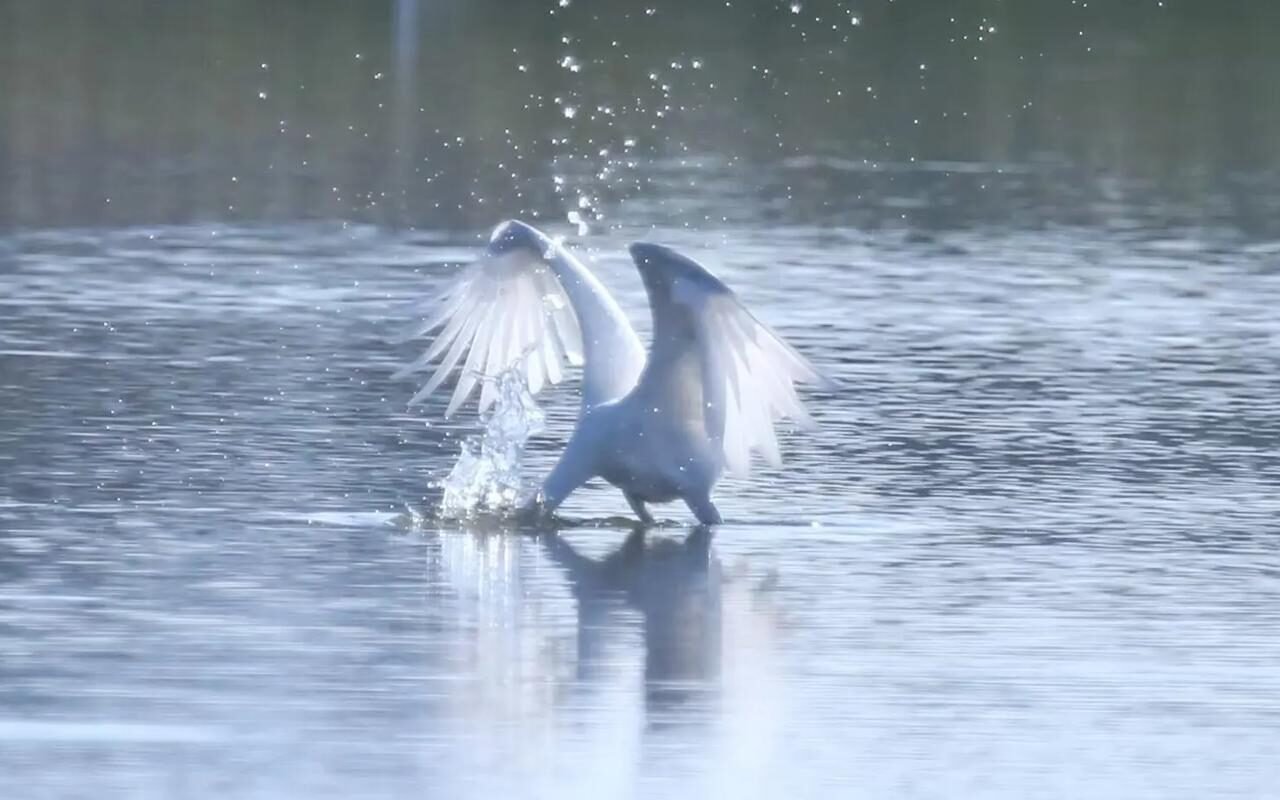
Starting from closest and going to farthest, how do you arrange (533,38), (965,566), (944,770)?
(944,770), (965,566), (533,38)

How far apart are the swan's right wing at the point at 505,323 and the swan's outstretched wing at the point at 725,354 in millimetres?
1277

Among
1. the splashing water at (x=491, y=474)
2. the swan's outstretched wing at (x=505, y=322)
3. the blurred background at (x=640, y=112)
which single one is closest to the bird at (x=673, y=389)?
the splashing water at (x=491, y=474)

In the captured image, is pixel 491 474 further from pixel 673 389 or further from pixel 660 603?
pixel 660 603

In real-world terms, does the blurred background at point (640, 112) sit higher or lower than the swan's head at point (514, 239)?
higher

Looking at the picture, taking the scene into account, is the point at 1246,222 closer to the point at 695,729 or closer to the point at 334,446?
the point at 334,446

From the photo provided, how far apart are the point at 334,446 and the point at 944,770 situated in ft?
16.9

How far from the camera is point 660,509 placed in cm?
1205

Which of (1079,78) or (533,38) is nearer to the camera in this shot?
(1079,78)

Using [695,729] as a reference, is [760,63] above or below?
above

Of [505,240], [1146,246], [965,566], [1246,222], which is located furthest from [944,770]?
[1246,222]

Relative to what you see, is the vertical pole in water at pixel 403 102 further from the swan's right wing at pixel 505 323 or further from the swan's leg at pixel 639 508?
the swan's leg at pixel 639 508

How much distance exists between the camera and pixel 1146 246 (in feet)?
66.7

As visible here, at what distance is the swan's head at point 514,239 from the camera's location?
12312 mm

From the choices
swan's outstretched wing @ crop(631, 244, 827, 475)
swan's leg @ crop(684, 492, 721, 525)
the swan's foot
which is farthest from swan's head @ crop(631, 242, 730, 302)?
the swan's foot
